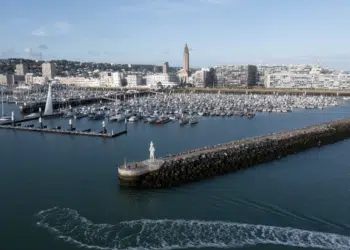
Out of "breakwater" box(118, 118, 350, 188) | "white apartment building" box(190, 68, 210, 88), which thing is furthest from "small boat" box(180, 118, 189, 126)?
"white apartment building" box(190, 68, 210, 88)

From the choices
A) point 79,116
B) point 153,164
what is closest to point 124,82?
point 79,116

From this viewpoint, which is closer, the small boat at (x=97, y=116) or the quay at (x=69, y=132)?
the quay at (x=69, y=132)

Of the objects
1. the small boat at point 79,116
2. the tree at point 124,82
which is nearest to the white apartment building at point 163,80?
the tree at point 124,82

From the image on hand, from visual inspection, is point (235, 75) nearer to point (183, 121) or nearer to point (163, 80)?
point (163, 80)

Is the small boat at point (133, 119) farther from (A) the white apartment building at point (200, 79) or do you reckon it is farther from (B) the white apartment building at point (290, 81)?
(B) the white apartment building at point (290, 81)

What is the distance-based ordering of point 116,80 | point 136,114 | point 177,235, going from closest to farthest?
point 177,235 < point 136,114 < point 116,80

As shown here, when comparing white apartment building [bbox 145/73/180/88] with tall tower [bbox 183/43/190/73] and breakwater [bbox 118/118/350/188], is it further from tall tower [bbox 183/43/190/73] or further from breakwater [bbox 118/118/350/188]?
breakwater [bbox 118/118/350/188]

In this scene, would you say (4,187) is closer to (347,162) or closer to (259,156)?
(259,156)
